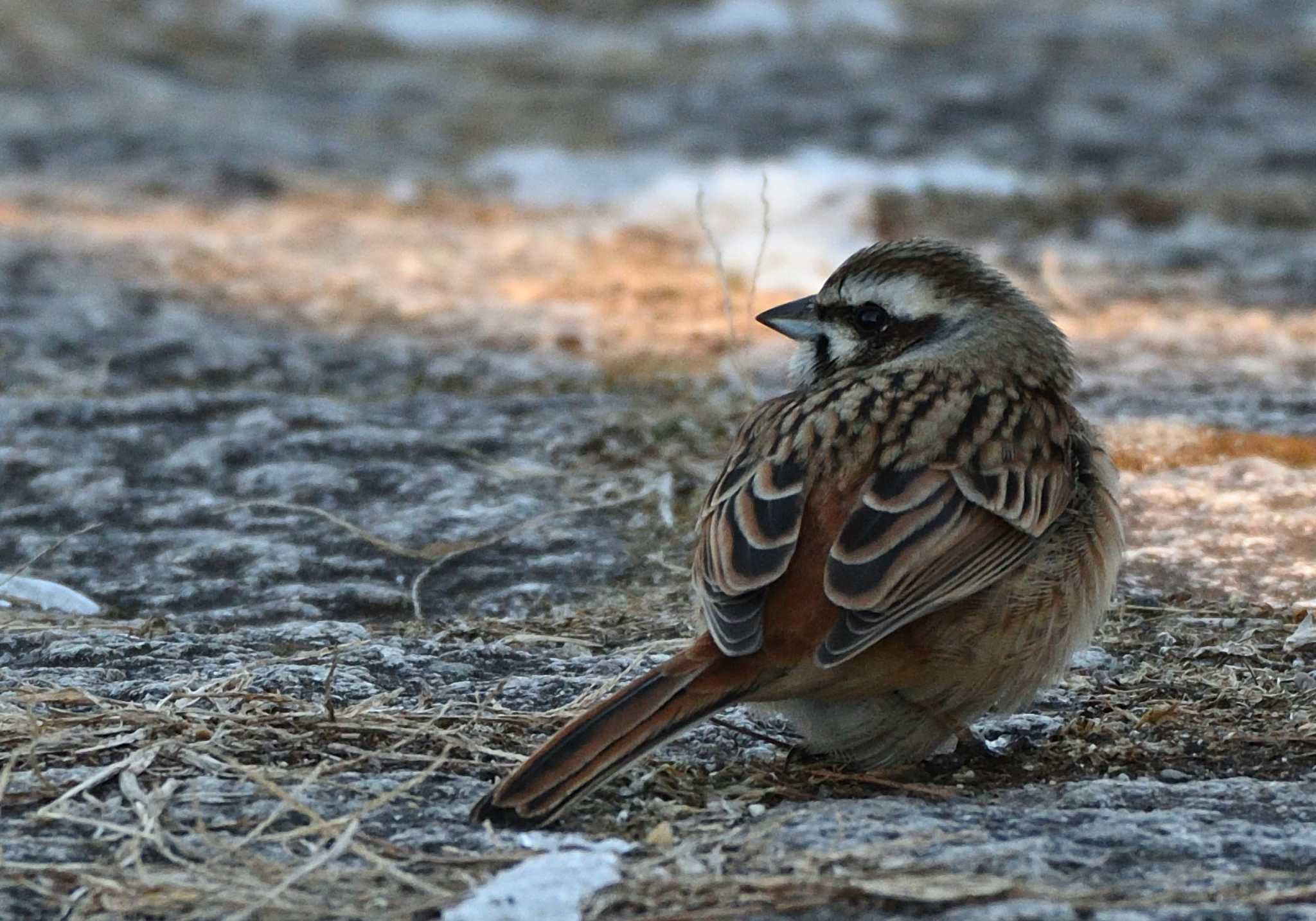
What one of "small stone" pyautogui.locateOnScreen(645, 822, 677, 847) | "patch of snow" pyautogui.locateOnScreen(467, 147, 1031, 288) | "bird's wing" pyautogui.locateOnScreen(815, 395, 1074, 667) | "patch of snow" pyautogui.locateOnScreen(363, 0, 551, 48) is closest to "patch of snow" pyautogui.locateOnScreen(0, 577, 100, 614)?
"small stone" pyautogui.locateOnScreen(645, 822, 677, 847)

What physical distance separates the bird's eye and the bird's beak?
0.10 metres

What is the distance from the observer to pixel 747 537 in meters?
3.73

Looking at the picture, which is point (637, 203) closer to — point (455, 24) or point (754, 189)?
point (754, 189)

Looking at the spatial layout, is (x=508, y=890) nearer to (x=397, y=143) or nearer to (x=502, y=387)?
(x=502, y=387)

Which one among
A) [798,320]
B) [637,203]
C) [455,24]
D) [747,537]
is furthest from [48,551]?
[455,24]

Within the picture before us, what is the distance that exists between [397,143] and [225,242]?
2.47 meters

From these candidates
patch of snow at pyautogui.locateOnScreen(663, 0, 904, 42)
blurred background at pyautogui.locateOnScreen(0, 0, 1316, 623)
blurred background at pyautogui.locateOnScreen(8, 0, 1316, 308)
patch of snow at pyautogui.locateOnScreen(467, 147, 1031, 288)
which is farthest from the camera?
patch of snow at pyautogui.locateOnScreen(663, 0, 904, 42)

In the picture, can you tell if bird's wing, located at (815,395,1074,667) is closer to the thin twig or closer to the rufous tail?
the rufous tail

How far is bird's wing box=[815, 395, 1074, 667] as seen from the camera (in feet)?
11.6

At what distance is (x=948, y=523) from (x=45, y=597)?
2.39 metres

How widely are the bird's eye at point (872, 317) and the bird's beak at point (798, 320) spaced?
0.33 feet

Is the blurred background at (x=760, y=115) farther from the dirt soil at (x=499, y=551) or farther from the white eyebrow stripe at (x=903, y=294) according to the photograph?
the white eyebrow stripe at (x=903, y=294)

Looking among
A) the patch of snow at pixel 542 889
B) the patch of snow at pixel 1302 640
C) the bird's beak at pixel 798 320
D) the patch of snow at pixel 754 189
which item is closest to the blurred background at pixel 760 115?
the patch of snow at pixel 754 189

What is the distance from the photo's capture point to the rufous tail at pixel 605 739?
3.34 m
